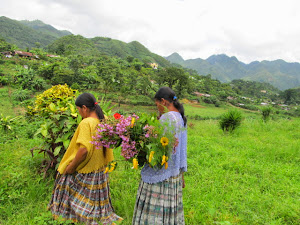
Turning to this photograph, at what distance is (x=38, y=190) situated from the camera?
8.31 ft

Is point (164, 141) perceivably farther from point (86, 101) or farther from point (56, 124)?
point (56, 124)

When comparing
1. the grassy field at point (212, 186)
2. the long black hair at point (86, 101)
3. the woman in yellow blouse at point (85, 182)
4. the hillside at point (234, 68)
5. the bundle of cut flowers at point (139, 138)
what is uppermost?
the hillside at point (234, 68)

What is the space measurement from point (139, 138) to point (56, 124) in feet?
5.32

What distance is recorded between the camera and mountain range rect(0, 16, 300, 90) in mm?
64625

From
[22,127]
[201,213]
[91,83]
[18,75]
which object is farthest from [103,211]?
[91,83]

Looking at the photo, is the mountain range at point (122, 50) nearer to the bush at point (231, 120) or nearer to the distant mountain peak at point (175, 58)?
the distant mountain peak at point (175, 58)

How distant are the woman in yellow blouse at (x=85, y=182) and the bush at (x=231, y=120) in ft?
18.6

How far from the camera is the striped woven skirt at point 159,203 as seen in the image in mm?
1664

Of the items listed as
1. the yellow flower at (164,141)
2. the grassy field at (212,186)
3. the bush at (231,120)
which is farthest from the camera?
the bush at (231,120)

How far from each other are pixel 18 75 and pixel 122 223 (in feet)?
56.6

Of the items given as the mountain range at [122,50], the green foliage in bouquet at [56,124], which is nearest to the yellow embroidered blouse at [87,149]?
the green foliage in bouquet at [56,124]

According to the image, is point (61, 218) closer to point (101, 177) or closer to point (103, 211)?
point (103, 211)

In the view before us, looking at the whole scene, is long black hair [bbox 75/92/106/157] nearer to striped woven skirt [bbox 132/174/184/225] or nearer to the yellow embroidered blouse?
the yellow embroidered blouse

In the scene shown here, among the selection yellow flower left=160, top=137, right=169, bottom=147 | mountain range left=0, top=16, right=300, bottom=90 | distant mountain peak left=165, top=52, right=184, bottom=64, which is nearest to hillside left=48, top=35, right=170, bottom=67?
mountain range left=0, top=16, right=300, bottom=90
